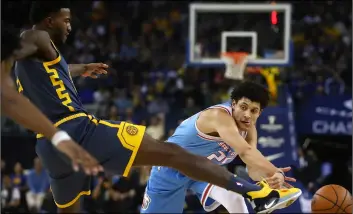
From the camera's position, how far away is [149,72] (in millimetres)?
14945

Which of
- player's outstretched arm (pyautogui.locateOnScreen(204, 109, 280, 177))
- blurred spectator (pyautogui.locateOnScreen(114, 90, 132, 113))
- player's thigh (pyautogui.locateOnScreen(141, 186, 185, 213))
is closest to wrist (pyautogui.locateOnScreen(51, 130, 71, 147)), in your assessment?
player's outstretched arm (pyautogui.locateOnScreen(204, 109, 280, 177))

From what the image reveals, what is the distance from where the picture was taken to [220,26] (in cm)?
1402

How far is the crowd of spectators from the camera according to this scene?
39.1 feet

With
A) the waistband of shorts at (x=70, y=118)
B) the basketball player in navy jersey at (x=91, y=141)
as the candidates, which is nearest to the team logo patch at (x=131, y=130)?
the basketball player in navy jersey at (x=91, y=141)

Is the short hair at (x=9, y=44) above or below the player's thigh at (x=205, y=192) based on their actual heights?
above

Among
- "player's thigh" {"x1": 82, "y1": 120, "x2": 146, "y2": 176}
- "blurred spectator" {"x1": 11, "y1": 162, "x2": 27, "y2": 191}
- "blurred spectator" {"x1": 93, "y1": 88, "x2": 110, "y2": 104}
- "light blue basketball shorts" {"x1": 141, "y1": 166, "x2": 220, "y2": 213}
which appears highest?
"player's thigh" {"x1": 82, "y1": 120, "x2": 146, "y2": 176}

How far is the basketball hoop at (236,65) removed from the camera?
10.8m

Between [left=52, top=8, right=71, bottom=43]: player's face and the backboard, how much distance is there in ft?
19.9

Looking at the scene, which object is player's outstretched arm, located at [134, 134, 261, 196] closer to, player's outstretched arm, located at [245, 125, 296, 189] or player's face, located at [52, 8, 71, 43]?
player's outstretched arm, located at [245, 125, 296, 189]

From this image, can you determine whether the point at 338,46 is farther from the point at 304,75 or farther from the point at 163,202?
the point at 163,202

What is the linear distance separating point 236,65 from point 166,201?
4960 mm

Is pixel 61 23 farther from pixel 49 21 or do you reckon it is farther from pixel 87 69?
pixel 87 69

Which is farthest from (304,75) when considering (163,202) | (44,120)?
(44,120)

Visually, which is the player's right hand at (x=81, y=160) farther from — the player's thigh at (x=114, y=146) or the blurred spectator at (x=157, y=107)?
the blurred spectator at (x=157, y=107)
